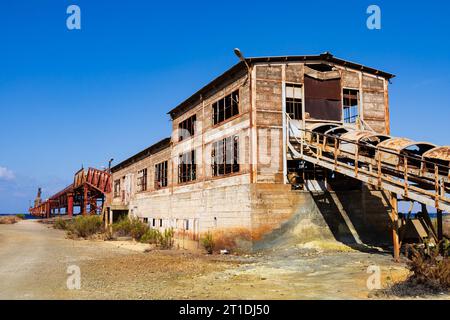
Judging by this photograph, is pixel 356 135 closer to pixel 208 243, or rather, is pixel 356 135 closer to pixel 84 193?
pixel 208 243

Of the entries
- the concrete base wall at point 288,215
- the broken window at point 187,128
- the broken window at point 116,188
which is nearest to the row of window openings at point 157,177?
the broken window at point 187,128

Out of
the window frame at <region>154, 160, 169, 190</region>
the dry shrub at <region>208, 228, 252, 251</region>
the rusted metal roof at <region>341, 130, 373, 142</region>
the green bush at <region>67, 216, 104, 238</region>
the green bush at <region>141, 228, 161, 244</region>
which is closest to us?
the rusted metal roof at <region>341, 130, 373, 142</region>

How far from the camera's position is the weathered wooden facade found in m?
18.0

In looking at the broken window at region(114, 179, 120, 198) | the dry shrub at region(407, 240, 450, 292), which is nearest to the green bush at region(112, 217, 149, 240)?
the broken window at region(114, 179, 120, 198)

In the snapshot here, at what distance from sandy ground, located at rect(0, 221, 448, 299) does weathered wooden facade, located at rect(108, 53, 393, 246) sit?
2246 mm

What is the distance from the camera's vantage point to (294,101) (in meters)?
19.2

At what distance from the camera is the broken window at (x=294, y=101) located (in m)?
19.1

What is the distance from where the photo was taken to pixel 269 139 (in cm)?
1834

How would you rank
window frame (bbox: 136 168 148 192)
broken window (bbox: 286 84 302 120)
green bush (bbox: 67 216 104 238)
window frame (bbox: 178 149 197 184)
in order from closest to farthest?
1. broken window (bbox: 286 84 302 120)
2. window frame (bbox: 178 149 197 184)
3. green bush (bbox: 67 216 104 238)
4. window frame (bbox: 136 168 148 192)

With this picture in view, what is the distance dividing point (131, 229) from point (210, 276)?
20.0 metres

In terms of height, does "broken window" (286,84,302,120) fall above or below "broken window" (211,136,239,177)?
above

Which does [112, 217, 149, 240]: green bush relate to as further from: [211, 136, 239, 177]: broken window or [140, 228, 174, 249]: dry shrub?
[211, 136, 239, 177]: broken window

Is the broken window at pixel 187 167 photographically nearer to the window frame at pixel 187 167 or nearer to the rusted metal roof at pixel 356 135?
the window frame at pixel 187 167
